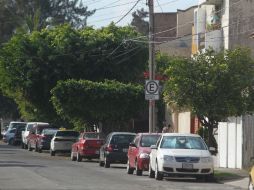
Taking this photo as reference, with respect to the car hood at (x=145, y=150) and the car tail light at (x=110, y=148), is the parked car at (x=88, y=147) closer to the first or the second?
the car tail light at (x=110, y=148)

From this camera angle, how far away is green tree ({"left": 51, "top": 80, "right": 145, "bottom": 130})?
44.6 meters

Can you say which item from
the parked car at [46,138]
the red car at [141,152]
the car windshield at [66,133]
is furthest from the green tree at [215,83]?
the parked car at [46,138]

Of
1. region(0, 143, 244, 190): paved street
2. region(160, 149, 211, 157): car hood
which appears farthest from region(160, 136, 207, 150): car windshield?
region(0, 143, 244, 190): paved street

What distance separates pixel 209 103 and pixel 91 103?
16365mm

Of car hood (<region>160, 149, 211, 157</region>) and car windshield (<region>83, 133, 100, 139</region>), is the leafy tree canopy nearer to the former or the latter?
car windshield (<region>83, 133, 100, 139</region>)

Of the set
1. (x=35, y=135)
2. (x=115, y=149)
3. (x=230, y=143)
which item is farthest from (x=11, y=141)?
(x=230, y=143)

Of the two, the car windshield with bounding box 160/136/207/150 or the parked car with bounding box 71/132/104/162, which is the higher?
the car windshield with bounding box 160/136/207/150

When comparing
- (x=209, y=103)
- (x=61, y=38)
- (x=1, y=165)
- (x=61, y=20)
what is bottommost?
(x=1, y=165)

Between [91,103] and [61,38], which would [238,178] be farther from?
[61,38]

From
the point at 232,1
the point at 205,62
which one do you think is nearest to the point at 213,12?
the point at 232,1

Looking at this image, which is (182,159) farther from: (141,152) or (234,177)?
(141,152)

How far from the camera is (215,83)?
95.9 ft

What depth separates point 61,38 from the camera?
52094 millimetres

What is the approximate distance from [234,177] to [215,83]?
388 cm
